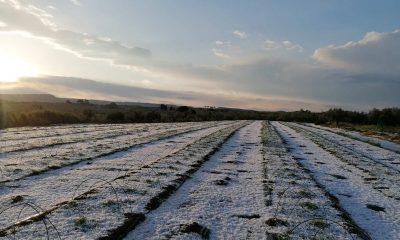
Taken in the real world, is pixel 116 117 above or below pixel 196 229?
below

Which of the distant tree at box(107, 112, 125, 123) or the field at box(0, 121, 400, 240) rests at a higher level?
the field at box(0, 121, 400, 240)

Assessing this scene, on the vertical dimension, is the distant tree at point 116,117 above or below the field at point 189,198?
below

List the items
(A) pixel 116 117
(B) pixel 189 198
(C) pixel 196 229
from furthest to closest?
(A) pixel 116 117 → (B) pixel 189 198 → (C) pixel 196 229

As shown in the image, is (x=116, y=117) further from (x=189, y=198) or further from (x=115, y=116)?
(x=189, y=198)

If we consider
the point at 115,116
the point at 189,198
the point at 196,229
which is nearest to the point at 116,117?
the point at 115,116

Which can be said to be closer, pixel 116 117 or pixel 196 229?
pixel 196 229

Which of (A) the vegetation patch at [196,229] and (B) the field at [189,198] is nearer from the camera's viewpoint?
(A) the vegetation patch at [196,229]

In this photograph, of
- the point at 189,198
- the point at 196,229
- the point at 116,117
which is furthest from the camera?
the point at 116,117

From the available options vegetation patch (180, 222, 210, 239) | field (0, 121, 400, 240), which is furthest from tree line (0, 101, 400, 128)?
vegetation patch (180, 222, 210, 239)

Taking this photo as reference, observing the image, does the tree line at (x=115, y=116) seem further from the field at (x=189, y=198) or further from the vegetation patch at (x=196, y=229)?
the vegetation patch at (x=196, y=229)

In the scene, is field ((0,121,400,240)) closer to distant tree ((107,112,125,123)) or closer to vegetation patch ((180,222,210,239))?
vegetation patch ((180,222,210,239))

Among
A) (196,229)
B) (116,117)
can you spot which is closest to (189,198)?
(196,229)

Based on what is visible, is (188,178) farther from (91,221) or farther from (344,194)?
(91,221)

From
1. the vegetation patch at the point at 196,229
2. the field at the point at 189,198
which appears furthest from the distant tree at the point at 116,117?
the vegetation patch at the point at 196,229
